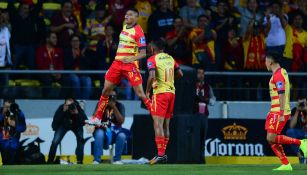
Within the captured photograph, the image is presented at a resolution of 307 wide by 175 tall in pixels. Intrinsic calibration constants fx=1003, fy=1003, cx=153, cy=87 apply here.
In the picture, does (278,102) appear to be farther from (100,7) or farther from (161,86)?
(100,7)

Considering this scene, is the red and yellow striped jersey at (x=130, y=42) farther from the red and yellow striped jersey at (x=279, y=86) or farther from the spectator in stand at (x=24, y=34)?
the spectator in stand at (x=24, y=34)

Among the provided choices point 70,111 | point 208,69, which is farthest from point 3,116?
point 208,69

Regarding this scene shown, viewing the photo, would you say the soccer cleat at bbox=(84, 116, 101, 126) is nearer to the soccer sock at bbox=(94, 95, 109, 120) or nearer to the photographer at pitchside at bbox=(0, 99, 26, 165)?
the soccer sock at bbox=(94, 95, 109, 120)

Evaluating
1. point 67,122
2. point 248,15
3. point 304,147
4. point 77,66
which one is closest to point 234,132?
point 248,15

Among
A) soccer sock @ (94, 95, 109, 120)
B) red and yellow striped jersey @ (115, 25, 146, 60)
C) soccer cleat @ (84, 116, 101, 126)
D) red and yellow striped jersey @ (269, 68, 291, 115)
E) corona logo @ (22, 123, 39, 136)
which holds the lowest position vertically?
corona logo @ (22, 123, 39, 136)

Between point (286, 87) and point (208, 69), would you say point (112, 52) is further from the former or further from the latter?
point (286, 87)

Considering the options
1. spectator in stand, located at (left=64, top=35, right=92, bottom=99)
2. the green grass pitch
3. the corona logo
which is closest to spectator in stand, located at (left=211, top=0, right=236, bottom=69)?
spectator in stand, located at (left=64, top=35, right=92, bottom=99)

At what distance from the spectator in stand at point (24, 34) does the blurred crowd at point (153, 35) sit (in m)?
0.02

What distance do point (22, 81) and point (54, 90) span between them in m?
0.90

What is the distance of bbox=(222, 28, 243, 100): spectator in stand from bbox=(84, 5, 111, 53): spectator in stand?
3083 millimetres

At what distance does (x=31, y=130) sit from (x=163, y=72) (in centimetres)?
525

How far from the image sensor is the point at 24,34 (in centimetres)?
2423

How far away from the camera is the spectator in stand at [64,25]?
80.9 feet

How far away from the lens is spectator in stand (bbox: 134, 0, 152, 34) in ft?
83.5
